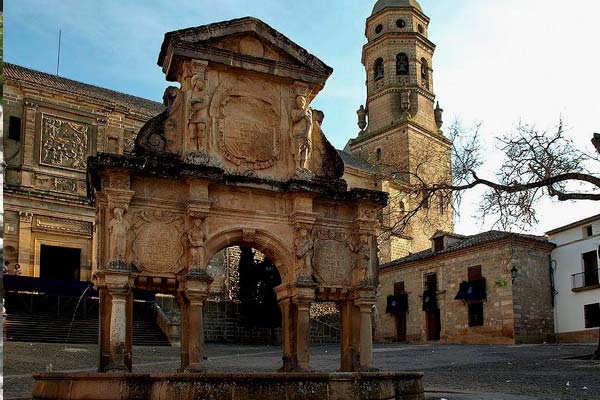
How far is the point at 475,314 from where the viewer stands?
32.5 meters

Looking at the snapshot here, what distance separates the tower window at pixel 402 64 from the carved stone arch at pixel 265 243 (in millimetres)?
39718

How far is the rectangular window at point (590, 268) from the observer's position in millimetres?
30547

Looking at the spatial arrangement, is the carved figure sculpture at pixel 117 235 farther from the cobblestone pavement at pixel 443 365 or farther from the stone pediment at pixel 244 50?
the stone pediment at pixel 244 50

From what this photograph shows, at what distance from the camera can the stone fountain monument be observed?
11.6 metres

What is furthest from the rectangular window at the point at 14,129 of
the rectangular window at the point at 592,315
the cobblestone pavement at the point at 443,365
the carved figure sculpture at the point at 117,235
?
the rectangular window at the point at 592,315

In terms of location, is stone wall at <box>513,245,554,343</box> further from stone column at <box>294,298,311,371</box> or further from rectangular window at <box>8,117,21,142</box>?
rectangular window at <box>8,117,21,142</box>

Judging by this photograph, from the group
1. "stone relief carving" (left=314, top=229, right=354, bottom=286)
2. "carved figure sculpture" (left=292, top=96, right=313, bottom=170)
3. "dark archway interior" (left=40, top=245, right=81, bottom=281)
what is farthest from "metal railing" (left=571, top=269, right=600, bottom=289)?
"dark archway interior" (left=40, top=245, right=81, bottom=281)

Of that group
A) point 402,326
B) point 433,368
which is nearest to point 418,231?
point 402,326

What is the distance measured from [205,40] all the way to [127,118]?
78.3ft

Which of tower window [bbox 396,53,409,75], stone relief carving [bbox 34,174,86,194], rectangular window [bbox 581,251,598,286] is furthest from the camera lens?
tower window [bbox 396,53,409,75]

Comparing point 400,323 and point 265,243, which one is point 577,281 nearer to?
point 400,323

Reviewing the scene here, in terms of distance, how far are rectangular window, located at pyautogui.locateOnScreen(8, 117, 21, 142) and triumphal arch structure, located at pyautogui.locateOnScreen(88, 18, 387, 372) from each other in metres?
21.2

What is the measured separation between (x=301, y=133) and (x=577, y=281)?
72.3 ft

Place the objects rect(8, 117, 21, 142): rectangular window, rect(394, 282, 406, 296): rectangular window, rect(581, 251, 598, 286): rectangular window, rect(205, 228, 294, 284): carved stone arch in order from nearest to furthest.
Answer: rect(205, 228, 294, 284): carved stone arch
rect(581, 251, 598, 286): rectangular window
rect(8, 117, 21, 142): rectangular window
rect(394, 282, 406, 296): rectangular window
